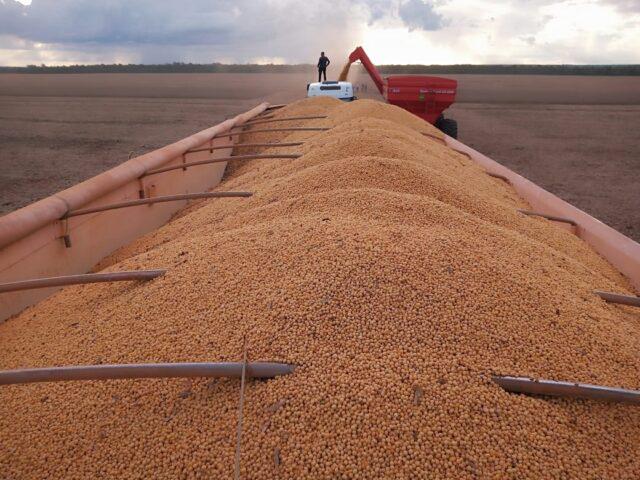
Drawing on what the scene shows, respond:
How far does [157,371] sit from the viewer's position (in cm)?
120

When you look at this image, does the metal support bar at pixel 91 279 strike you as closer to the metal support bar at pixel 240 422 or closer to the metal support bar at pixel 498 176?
the metal support bar at pixel 240 422

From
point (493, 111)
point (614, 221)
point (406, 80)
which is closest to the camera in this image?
point (614, 221)

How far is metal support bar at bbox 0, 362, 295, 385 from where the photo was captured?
119 cm

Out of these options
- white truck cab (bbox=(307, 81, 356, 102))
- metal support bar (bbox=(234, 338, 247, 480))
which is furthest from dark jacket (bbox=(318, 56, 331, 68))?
metal support bar (bbox=(234, 338, 247, 480))

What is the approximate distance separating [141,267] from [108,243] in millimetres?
880

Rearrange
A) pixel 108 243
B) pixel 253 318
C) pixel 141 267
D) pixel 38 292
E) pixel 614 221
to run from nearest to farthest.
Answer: pixel 253 318 → pixel 141 267 → pixel 38 292 → pixel 108 243 → pixel 614 221

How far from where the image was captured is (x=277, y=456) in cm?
106

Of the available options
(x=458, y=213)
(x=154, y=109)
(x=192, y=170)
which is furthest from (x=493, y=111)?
(x=458, y=213)

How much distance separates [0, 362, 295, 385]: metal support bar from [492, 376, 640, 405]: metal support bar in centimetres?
55

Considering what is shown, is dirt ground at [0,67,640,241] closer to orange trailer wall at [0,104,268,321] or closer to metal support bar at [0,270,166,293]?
orange trailer wall at [0,104,268,321]

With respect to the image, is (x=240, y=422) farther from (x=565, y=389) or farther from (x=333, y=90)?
(x=333, y=90)

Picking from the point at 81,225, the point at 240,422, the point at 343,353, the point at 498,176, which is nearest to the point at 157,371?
the point at 240,422

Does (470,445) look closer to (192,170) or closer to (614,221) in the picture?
(192,170)

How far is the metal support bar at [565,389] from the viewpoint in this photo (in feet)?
3.92
